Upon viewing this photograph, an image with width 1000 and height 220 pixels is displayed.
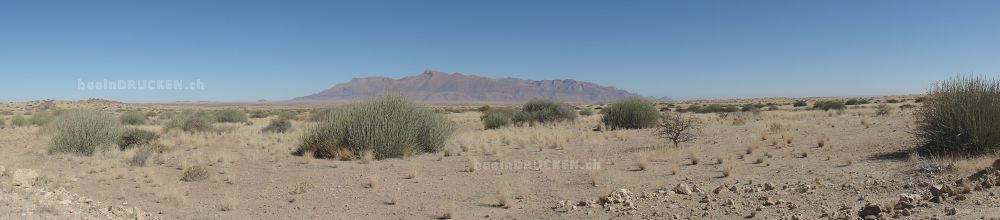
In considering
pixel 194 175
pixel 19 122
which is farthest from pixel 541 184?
pixel 19 122

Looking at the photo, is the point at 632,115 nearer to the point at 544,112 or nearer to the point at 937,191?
the point at 544,112

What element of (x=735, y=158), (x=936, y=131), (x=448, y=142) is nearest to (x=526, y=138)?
(x=448, y=142)

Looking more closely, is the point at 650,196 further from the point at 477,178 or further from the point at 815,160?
the point at 815,160

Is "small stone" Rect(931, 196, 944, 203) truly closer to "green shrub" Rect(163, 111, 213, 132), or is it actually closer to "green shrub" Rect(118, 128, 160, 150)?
"green shrub" Rect(118, 128, 160, 150)

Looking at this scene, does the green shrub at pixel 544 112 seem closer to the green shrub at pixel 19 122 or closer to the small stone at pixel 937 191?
the small stone at pixel 937 191

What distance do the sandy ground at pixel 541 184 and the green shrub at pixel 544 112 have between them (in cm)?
1490

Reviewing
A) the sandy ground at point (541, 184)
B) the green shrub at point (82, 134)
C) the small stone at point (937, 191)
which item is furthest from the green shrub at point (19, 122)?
the small stone at point (937, 191)

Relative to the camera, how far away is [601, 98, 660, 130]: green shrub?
84.0ft

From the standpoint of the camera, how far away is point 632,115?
1022 inches

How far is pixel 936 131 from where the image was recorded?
1157cm

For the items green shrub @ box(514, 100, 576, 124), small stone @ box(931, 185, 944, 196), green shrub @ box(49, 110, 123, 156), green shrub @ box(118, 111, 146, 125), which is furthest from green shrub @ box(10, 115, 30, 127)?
small stone @ box(931, 185, 944, 196)

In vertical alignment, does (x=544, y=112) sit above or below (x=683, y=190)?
above

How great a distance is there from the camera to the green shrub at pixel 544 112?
31.9 m

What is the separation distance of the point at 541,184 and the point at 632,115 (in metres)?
16.1
